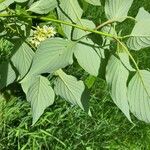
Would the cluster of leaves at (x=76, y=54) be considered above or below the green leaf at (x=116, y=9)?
below

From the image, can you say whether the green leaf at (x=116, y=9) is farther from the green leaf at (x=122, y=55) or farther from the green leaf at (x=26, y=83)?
the green leaf at (x=26, y=83)

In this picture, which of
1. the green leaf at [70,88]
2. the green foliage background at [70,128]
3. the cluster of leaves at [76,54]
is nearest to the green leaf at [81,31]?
the cluster of leaves at [76,54]

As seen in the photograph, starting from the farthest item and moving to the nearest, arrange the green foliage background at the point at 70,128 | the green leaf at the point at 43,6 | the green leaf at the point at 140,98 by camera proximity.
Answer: the green foliage background at the point at 70,128
the green leaf at the point at 43,6
the green leaf at the point at 140,98

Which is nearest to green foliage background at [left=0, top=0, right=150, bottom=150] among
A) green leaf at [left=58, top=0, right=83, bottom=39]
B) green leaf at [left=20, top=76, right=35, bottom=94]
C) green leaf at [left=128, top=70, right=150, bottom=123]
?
green leaf at [left=20, top=76, right=35, bottom=94]

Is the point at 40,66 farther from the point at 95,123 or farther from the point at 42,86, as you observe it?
the point at 95,123

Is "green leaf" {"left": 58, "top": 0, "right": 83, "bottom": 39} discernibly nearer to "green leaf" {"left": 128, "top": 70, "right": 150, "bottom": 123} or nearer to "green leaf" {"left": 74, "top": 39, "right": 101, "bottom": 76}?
"green leaf" {"left": 74, "top": 39, "right": 101, "bottom": 76}

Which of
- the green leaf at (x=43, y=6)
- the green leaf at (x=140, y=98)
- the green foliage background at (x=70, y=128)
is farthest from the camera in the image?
the green foliage background at (x=70, y=128)

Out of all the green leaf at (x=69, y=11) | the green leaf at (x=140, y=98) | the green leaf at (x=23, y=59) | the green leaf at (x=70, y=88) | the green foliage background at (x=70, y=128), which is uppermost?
the green leaf at (x=69, y=11)
